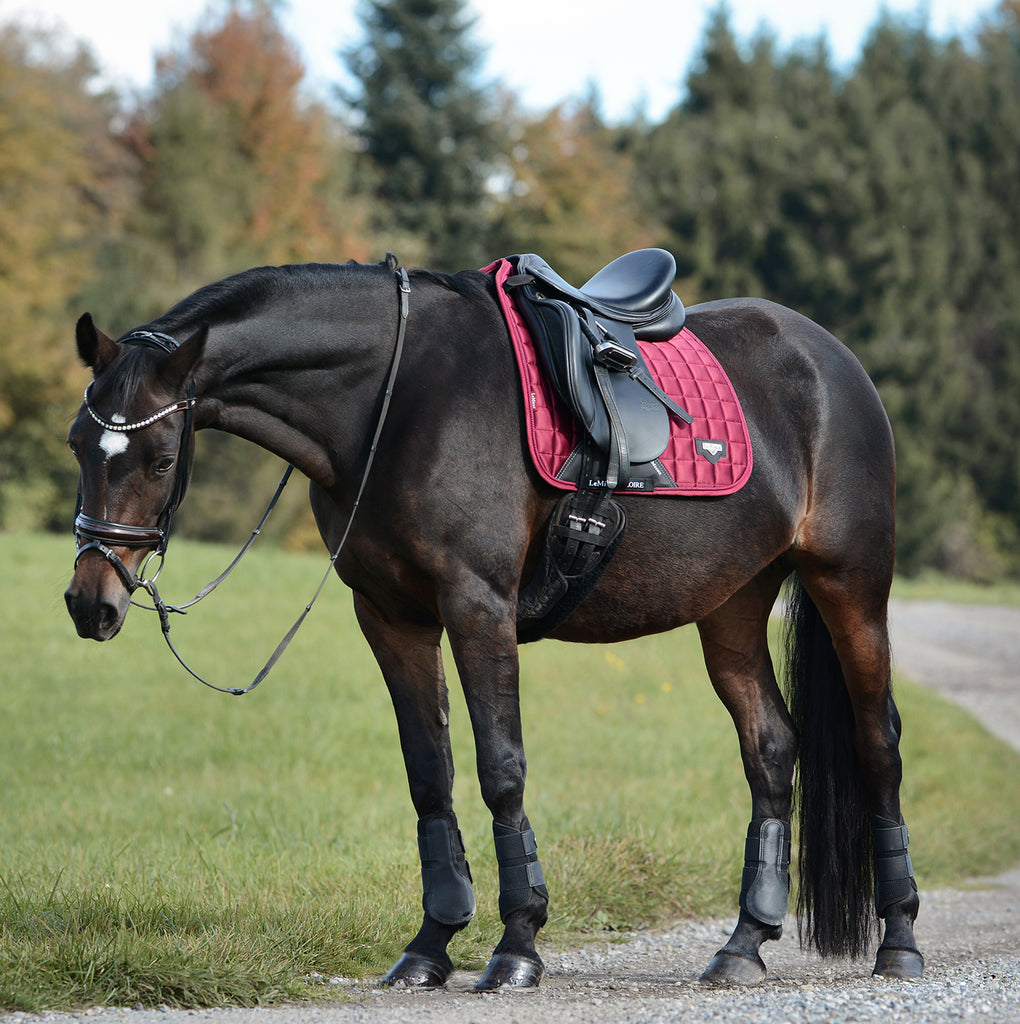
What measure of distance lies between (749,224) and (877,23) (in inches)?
389

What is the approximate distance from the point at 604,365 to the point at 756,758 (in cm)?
173

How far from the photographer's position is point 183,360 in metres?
3.48

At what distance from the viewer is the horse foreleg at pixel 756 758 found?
4340 millimetres

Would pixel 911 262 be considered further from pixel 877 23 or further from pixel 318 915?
pixel 318 915

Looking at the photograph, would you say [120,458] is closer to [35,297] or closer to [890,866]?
[890,866]

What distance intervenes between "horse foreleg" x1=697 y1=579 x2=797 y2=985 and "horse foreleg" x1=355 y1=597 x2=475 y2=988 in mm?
957

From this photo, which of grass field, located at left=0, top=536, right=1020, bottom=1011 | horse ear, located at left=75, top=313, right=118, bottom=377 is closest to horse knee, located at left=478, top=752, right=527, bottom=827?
grass field, located at left=0, top=536, right=1020, bottom=1011

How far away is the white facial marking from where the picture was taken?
3.42m

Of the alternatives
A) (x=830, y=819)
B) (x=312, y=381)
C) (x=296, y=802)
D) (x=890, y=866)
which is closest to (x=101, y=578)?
(x=312, y=381)

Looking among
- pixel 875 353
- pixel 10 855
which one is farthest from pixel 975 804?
pixel 875 353

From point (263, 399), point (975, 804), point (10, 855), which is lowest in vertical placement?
point (975, 804)

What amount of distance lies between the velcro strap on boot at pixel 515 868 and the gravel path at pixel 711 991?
0.28 m

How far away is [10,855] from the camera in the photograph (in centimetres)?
538

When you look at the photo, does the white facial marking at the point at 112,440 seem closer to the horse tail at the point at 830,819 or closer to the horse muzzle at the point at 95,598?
the horse muzzle at the point at 95,598
